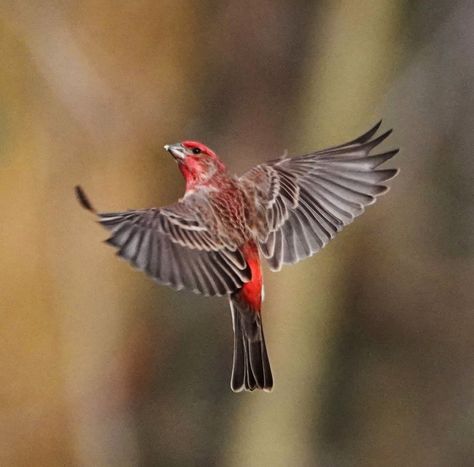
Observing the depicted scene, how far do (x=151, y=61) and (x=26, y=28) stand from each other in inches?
44.5

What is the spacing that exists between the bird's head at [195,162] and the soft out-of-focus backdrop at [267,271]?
4534 millimetres

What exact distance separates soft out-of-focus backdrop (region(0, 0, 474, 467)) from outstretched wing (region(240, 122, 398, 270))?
3762 millimetres

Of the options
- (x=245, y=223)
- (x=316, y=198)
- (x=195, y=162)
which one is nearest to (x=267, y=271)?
(x=316, y=198)

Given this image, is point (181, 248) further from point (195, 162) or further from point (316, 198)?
point (316, 198)

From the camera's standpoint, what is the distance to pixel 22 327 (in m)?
9.43

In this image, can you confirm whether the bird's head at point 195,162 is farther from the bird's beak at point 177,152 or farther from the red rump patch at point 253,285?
the red rump patch at point 253,285

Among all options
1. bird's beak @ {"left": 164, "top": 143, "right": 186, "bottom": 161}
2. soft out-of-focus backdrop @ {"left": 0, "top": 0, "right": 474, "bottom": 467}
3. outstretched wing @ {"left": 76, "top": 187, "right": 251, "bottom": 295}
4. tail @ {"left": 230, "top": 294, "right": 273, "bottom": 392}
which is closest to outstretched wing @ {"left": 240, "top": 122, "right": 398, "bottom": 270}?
tail @ {"left": 230, "top": 294, "right": 273, "bottom": 392}

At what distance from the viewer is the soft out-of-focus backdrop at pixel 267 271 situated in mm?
8758

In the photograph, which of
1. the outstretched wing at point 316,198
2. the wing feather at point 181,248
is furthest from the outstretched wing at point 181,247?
the outstretched wing at point 316,198

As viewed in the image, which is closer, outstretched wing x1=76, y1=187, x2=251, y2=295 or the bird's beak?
outstretched wing x1=76, y1=187, x2=251, y2=295

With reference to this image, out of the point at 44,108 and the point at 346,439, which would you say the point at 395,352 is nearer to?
the point at 346,439

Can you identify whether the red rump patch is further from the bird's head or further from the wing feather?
the bird's head

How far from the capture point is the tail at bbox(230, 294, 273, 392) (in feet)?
12.8

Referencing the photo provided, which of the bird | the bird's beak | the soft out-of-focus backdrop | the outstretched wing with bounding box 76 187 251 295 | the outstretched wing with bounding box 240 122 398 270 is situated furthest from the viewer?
the soft out-of-focus backdrop
